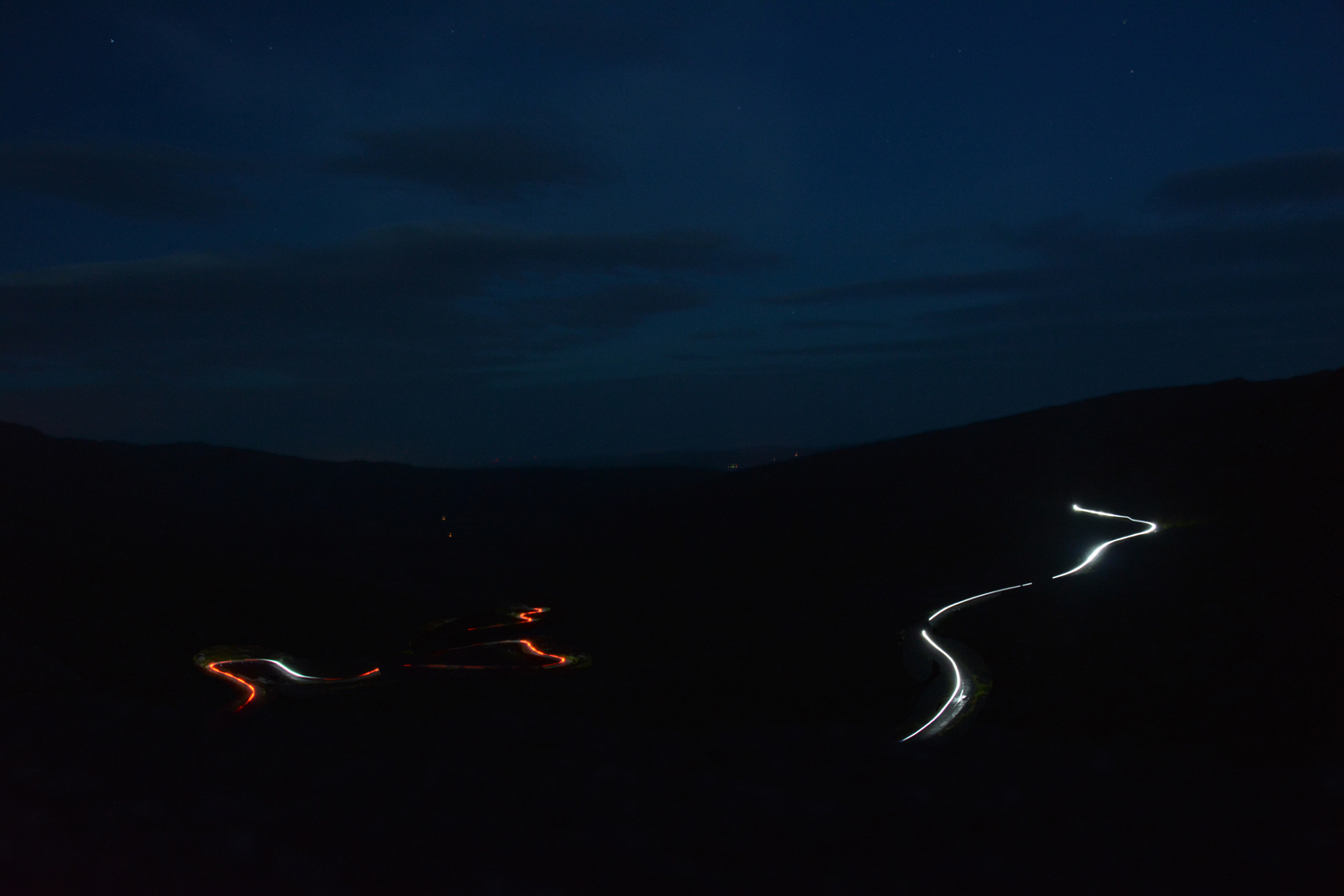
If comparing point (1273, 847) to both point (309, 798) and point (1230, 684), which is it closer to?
point (1230, 684)

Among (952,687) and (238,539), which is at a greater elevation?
(238,539)

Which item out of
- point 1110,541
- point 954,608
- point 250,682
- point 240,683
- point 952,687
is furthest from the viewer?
point 1110,541

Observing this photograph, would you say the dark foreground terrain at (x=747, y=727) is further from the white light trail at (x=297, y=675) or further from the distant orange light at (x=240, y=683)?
the white light trail at (x=297, y=675)

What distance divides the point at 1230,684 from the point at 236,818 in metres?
11.9

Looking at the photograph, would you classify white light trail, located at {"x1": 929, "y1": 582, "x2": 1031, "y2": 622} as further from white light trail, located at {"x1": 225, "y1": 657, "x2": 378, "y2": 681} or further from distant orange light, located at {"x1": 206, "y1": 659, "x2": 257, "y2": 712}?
distant orange light, located at {"x1": 206, "y1": 659, "x2": 257, "y2": 712}

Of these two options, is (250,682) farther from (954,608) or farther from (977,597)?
(977,597)

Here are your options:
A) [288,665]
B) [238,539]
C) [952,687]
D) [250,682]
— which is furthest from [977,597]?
[238,539]

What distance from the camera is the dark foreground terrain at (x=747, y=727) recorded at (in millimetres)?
6879

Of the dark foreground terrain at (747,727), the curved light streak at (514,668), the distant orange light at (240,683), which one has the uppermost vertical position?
the dark foreground terrain at (747,727)

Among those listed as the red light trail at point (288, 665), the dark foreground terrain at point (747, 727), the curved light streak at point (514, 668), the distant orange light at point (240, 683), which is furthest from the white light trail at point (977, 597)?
the distant orange light at point (240, 683)

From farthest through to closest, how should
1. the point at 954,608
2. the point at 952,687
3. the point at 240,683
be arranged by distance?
1. the point at 954,608
2. the point at 240,683
3. the point at 952,687

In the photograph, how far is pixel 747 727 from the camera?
11695mm

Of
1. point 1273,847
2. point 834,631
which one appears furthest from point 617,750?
point 834,631

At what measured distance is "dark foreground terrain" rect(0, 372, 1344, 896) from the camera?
688 cm
